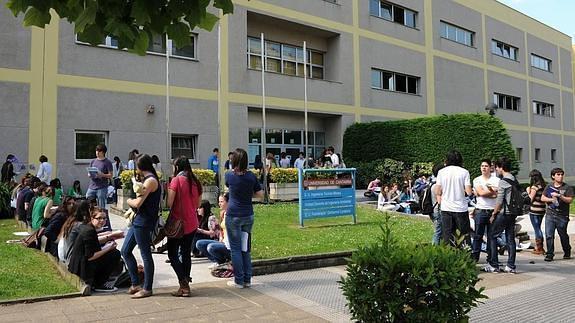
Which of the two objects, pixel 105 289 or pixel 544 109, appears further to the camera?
pixel 544 109

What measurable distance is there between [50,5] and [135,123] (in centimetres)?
1477

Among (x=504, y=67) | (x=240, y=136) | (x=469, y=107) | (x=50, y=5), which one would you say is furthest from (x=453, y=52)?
(x=50, y=5)

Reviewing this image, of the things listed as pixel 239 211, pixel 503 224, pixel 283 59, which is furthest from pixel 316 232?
pixel 283 59

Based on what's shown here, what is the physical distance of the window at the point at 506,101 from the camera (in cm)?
3561

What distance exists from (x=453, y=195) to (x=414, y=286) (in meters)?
4.22

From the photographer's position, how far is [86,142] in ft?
55.5

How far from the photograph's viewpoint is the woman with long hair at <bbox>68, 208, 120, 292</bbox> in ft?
20.0

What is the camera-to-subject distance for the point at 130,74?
698 inches

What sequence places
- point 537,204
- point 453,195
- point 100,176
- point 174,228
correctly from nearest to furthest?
point 174,228, point 453,195, point 537,204, point 100,176

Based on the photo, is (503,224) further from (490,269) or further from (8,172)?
(8,172)

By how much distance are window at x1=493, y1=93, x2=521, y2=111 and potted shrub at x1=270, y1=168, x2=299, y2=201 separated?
78.7 feet

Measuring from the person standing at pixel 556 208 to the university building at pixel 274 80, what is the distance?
26.2 ft

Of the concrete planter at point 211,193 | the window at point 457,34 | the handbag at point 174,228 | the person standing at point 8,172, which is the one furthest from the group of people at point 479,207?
the window at point 457,34

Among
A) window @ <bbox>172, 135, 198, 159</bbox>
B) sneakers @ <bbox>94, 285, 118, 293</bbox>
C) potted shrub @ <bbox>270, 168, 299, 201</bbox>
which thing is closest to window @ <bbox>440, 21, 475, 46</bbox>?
potted shrub @ <bbox>270, 168, 299, 201</bbox>
